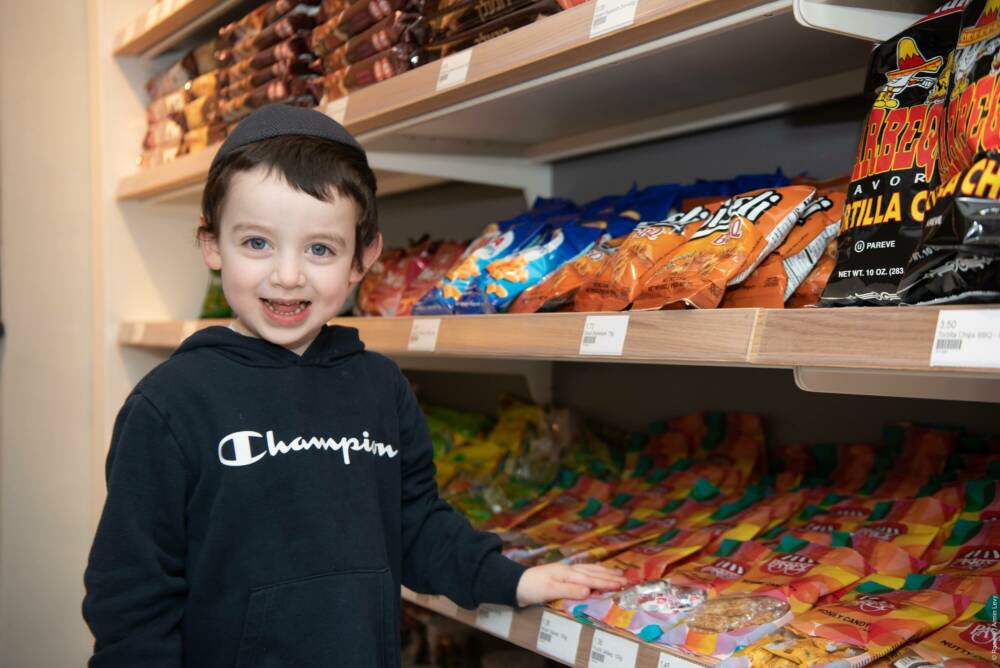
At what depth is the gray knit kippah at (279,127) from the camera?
1248mm

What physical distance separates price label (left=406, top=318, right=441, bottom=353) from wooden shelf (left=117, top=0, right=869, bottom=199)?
1.17ft

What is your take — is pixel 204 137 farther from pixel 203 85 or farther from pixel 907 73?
pixel 907 73

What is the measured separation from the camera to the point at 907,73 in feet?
3.30

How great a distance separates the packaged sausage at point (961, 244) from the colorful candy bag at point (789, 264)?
27cm

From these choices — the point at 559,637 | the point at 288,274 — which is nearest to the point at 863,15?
the point at 288,274

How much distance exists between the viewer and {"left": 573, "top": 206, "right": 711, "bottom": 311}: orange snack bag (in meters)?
1.26

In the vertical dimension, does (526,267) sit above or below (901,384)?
above

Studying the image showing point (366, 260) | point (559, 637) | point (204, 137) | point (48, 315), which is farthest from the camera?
point (48, 315)

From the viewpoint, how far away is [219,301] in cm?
282

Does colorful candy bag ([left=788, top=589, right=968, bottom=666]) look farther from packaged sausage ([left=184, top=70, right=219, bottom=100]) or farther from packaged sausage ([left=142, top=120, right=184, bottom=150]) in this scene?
packaged sausage ([left=142, top=120, right=184, bottom=150])

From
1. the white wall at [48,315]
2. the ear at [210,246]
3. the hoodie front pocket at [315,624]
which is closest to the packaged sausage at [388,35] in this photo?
the ear at [210,246]

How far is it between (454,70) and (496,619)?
0.83 m

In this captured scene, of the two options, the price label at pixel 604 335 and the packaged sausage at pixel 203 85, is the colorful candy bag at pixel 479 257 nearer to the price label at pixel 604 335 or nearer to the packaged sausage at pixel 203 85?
the price label at pixel 604 335

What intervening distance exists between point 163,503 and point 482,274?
658 millimetres
